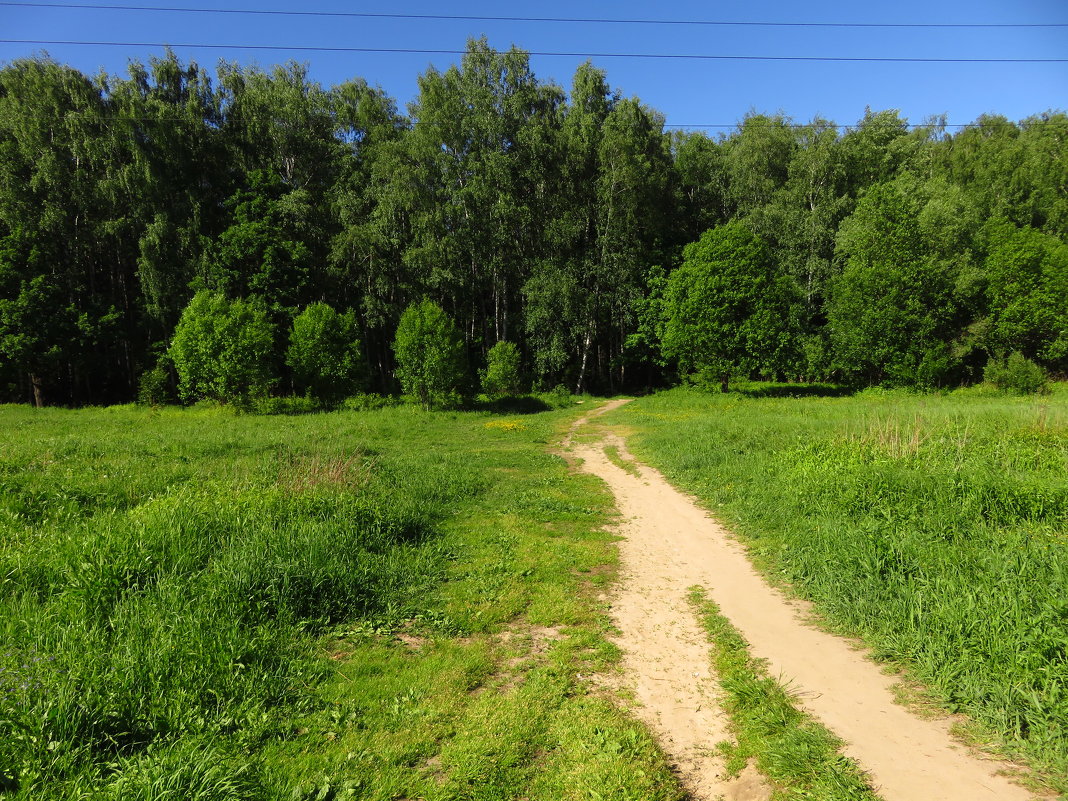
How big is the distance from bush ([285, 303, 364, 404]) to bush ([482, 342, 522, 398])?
752cm

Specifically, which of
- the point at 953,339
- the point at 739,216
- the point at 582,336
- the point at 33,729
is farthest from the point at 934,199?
the point at 33,729

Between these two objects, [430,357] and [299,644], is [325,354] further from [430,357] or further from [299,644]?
[299,644]

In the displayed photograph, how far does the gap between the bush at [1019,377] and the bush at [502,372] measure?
3022 centimetres

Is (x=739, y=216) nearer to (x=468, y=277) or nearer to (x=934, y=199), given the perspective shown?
(x=934, y=199)

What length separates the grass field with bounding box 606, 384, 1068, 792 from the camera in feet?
13.7

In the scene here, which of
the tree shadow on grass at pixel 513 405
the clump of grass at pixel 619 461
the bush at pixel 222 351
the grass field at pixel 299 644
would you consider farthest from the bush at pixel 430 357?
the grass field at pixel 299 644

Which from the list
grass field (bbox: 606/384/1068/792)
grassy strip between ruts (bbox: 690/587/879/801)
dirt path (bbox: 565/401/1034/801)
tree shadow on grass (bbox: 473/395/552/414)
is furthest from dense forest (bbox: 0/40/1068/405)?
grassy strip between ruts (bbox: 690/587/879/801)

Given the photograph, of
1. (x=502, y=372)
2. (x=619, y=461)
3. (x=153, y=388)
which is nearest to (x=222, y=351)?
(x=153, y=388)

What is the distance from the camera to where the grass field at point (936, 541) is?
13.7 feet

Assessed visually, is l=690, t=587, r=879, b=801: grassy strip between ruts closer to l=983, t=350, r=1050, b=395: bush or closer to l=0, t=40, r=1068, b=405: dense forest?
l=0, t=40, r=1068, b=405: dense forest

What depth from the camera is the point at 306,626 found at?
18.5 ft

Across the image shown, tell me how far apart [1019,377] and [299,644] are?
41.3m

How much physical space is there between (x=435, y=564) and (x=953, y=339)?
41.9 metres

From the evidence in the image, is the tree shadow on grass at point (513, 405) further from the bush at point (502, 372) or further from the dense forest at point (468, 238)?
the dense forest at point (468, 238)
